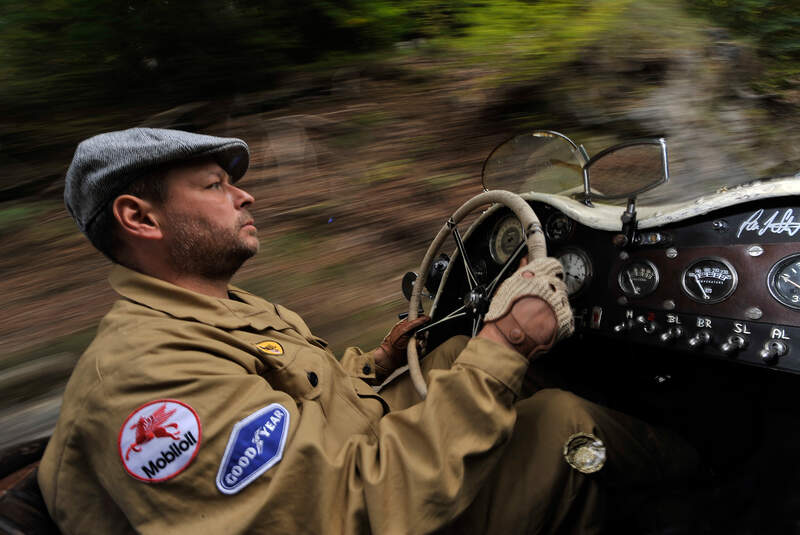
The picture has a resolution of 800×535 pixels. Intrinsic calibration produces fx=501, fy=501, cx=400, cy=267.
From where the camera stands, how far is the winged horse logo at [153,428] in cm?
108

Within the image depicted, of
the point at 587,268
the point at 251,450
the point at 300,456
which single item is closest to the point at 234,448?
the point at 251,450

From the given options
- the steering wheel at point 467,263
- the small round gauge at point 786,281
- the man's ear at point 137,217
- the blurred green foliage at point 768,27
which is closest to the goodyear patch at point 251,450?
the steering wheel at point 467,263

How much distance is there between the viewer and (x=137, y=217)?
1.57 m

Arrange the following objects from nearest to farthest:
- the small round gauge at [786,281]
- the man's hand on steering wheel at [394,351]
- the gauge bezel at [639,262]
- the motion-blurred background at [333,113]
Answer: the small round gauge at [786,281] < the gauge bezel at [639,262] < the man's hand on steering wheel at [394,351] < the motion-blurred background at [333,113]

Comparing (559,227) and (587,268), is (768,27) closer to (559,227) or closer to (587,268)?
(559,227)

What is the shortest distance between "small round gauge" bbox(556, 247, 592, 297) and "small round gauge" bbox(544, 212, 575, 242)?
60 millimetres

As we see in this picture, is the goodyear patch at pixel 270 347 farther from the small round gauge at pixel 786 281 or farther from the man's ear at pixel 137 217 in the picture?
the small round gauge at pixel 786 281

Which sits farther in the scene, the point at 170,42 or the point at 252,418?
the point at 170,42

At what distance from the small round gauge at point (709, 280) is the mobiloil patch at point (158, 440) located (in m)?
1.50

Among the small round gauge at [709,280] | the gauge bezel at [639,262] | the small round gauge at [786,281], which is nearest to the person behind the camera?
the small round gauge at [786,281]

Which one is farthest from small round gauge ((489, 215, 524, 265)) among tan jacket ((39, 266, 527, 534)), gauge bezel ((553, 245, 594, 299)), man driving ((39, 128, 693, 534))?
tan jacket ((39, 266, 527, 534))

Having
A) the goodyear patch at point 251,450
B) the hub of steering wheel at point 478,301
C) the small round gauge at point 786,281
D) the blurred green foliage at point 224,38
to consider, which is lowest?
the hub of steering wheel at point 478,301

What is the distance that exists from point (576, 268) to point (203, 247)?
4.44 feet

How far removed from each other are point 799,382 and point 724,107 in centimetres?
557
